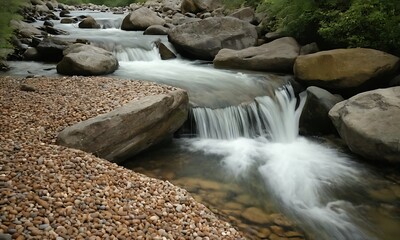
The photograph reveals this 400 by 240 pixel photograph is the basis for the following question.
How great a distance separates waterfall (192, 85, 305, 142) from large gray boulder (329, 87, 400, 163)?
1.39 metres

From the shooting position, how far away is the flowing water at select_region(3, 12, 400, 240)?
4680 millimetres

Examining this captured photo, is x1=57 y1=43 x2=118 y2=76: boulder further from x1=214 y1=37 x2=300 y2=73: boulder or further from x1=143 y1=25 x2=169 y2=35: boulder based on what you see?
x1=143 y1=25 x2=169 y2=35: boulder

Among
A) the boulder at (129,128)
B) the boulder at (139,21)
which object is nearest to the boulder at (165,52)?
the boulder at (139,21)

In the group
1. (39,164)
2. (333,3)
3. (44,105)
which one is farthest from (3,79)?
(333,3)

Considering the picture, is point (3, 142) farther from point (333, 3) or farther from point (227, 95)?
point (333, 3)

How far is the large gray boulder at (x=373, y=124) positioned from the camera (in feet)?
19.4

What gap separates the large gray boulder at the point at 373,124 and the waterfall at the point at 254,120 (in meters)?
1.39

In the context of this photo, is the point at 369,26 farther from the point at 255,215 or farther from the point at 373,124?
the point at 255,215

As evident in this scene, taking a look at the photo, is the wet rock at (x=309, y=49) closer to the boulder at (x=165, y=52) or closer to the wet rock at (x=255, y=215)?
the boulder at (x=165, y=52)

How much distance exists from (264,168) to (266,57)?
4.80m

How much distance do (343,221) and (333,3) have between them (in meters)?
7.40

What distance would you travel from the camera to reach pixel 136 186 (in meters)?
4.18

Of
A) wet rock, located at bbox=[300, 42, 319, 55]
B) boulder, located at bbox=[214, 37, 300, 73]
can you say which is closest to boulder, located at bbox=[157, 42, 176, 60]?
boulder, located at bbox=[214, 37, 300, 73]

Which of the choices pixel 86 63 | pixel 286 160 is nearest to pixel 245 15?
pixel 86 63
